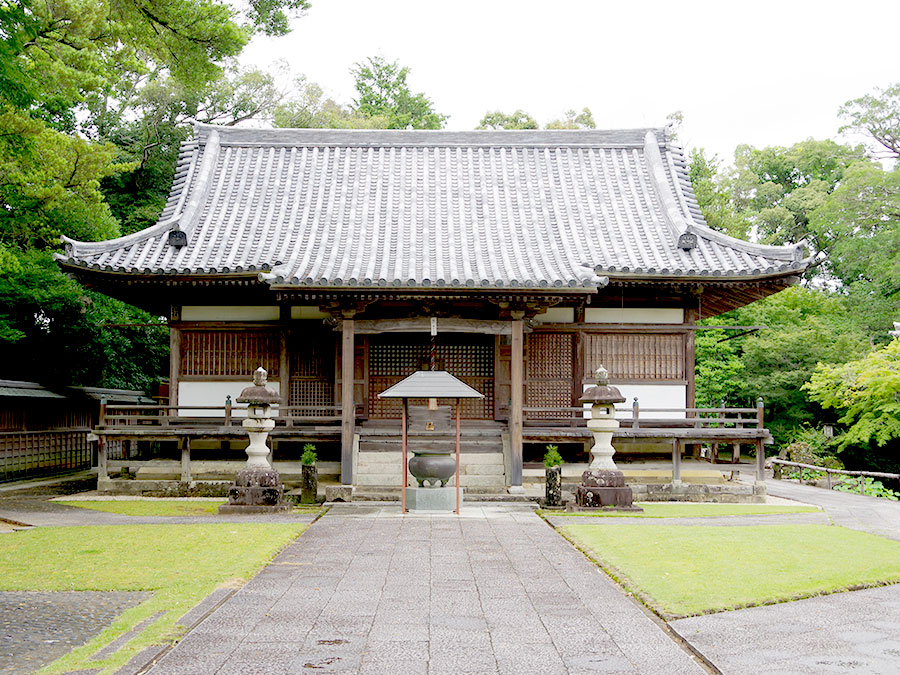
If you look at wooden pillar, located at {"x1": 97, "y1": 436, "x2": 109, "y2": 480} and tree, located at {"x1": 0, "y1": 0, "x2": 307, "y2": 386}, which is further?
wooden pillar, located at {"x1": 97, "y1": 436, "x2": 109, "y2": 480}

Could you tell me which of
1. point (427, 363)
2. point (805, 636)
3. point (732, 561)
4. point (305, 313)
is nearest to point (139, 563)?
point (732, 561)

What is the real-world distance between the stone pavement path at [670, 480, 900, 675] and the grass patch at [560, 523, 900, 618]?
0.23 metres

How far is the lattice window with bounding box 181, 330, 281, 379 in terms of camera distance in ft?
55.6

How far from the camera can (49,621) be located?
20.5ft

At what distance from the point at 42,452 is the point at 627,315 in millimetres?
14950

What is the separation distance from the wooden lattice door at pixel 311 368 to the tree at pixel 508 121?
27951mm

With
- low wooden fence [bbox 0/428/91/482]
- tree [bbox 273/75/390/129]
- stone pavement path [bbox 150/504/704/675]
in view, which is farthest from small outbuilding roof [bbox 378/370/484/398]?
tree [bbox 273/75/390/129]

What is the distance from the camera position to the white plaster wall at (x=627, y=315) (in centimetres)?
1702

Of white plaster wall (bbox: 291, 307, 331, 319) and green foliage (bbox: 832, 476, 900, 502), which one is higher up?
white plaster wall (bbox: 291, 307, 331, 319)

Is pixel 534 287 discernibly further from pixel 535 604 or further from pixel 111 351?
pixel 111 351

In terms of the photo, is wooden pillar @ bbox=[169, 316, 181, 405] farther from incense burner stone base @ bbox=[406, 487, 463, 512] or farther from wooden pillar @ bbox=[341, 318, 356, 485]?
incense burner stone base @ bbox=[406, 487, 463, 512]

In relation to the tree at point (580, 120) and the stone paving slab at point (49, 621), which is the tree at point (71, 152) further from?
the tree at point (580, 120)

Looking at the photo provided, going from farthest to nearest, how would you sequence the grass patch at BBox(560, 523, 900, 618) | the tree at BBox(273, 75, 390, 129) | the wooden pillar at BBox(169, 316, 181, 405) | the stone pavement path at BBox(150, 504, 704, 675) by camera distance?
the tree at BBox(273, 75, 390, 129) < the wooden pillar at BBox(169, 316, 181, 405) < the grass patch at BBox(560, 523, 900, 618) < the stone pavement path at BBox(150, 504, 704, 675)

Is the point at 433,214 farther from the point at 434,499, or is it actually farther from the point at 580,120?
the point at 580,120
